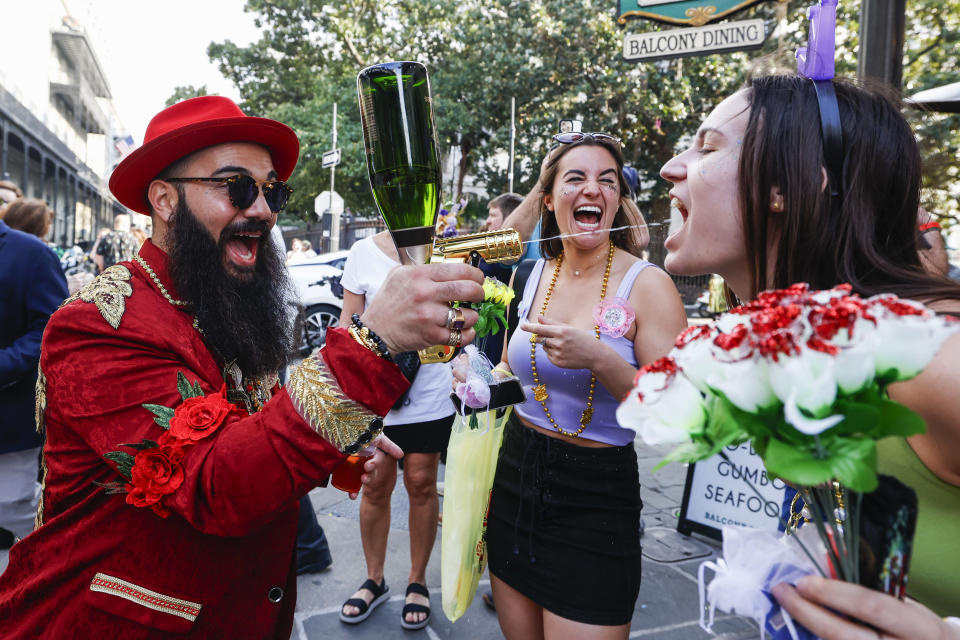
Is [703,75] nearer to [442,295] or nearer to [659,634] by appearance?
[659,634]

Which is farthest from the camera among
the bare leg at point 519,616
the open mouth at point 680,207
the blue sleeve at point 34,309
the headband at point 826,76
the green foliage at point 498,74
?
the green foliage at point 498,74

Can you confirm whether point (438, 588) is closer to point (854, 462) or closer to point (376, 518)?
point (376, 518)

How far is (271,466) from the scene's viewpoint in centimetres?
118

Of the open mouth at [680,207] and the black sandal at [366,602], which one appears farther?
the black sandal at [366,602]

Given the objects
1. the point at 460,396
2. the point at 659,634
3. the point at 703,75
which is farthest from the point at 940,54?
the point at 460,396

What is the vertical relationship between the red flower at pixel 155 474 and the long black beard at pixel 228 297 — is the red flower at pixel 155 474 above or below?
below

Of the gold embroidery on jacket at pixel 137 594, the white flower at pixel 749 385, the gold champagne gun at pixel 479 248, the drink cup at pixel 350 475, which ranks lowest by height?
the gold embroidery on jacket at pixel 137 594

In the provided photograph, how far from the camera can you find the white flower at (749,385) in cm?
67

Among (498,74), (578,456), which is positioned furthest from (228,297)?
(498,74)

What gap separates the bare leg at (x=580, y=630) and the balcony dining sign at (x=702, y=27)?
12.1ft

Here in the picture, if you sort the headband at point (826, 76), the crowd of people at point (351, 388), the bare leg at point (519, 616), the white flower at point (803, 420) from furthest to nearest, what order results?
1. the bare leg at point (519, 616)
2. the headband at point (826, 76)
3. the crowd of people at point (351, 388)
4. the white flower at point (803, 420)

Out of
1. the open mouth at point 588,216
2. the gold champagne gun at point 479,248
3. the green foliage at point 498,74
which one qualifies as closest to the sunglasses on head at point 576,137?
the open mouth at point 588,216

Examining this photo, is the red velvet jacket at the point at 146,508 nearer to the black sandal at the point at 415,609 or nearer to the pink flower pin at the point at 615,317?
the pink flower pin at the point at 615,317

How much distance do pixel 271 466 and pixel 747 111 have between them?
1.34m
